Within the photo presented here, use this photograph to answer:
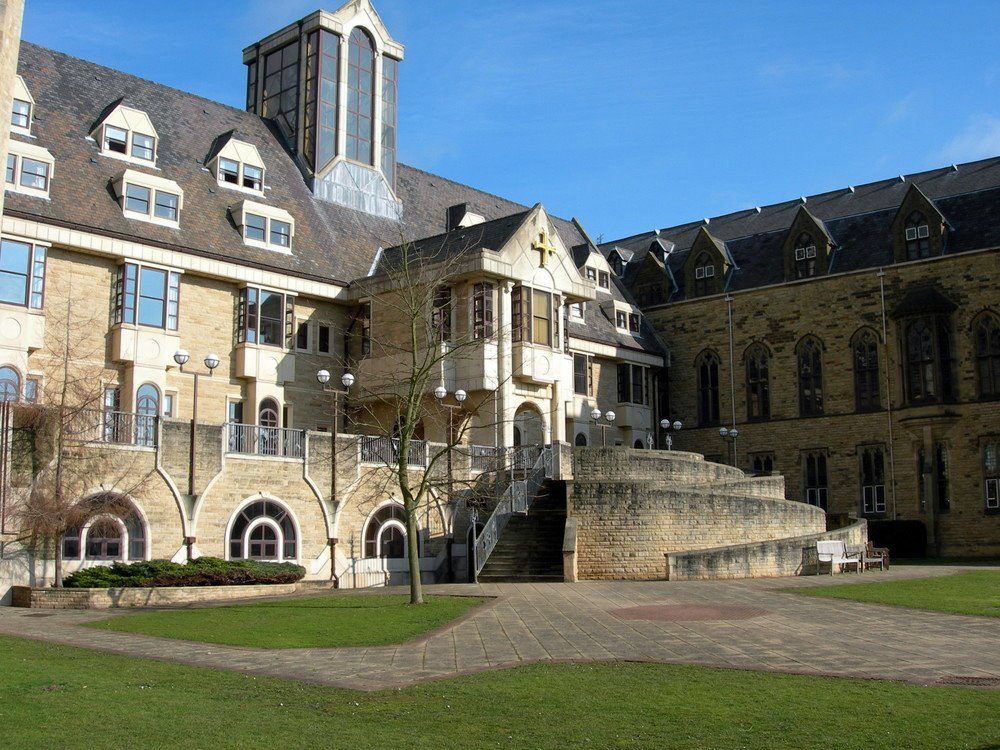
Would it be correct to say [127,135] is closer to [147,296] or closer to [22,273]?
[147,296]

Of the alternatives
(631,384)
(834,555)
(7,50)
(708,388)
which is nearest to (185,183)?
(631,384)

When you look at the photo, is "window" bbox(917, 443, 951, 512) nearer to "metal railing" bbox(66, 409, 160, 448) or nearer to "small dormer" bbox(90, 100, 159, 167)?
"metal railing" bbox(66, 409, 160, 448)

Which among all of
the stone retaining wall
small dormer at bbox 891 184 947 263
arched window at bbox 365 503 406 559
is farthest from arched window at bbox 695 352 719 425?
arched window at bbox 365 503 406 559

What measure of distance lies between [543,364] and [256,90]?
17.8 metres

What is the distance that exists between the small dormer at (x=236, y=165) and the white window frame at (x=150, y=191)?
2932 mm

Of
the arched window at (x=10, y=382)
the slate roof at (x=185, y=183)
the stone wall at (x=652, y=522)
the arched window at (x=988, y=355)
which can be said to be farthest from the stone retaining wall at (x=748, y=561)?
the arched window at (x=10, y=382)

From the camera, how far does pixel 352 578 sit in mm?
33469

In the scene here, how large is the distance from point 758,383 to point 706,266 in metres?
6.42

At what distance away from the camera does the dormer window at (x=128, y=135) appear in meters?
36.2

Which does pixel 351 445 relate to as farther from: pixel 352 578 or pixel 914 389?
pixel 914 389

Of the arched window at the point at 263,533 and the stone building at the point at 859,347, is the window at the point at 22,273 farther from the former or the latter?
the stone building at the point at 859,347

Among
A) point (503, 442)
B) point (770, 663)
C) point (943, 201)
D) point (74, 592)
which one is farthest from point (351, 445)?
point (943, 201)

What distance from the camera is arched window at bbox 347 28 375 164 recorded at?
4622 centimetres

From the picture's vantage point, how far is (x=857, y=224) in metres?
51.4
